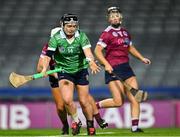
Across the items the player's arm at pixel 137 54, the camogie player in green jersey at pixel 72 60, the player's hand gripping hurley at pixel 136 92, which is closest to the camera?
the camogie player in green jersey at pixel 72 60

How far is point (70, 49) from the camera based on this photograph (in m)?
11.2

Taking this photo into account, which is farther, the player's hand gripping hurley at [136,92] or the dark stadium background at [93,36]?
the dark stadium background at [93,36]

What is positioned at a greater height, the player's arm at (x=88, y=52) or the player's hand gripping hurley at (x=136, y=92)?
the player's arm at (x=88, y=52)

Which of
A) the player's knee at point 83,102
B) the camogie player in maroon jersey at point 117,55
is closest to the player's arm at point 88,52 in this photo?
the player's knee at point 83,102

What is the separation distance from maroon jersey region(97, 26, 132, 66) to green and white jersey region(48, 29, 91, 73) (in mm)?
1109

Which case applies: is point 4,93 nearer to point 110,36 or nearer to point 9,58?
point 9,58

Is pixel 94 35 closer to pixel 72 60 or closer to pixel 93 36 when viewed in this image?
pixel 93 36

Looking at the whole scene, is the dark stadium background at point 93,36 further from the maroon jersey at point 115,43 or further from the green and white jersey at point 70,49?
the green and white jersey at point 70,49

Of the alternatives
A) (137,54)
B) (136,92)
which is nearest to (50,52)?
(136,92)

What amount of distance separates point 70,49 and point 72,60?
0.18 m

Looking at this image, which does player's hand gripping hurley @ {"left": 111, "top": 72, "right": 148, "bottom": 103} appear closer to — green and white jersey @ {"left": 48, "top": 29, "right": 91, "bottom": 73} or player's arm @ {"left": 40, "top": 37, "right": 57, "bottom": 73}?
green and white jersey @ {"left": 48, "top": 29, "right": 91, "bottom": 73}

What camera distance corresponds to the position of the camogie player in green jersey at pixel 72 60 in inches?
437

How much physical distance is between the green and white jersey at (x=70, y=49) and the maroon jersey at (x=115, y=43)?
1.11 m

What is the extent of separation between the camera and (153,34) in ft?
76.2
